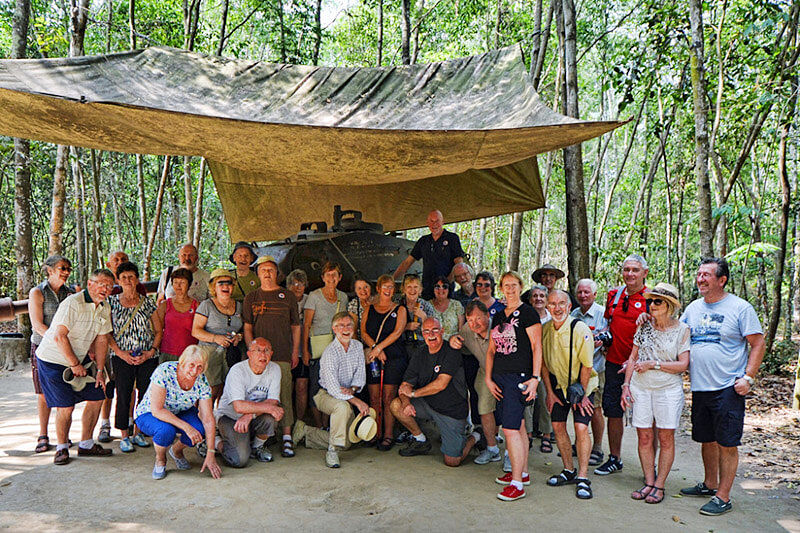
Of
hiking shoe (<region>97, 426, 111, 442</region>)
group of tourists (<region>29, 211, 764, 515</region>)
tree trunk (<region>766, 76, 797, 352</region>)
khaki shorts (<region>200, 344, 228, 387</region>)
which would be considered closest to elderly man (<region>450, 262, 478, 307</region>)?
group of tourists (<region>29, 211, 764, 515</region>)

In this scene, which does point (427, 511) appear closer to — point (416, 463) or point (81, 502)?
point (416, 463)

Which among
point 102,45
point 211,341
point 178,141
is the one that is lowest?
point 211,341

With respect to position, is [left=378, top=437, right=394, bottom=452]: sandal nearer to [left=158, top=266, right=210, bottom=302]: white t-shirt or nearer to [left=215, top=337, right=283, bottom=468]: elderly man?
[left=215, top=337, right=283, bottom=468]: elderly man

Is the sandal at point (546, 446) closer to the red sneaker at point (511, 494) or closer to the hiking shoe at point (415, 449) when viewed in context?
the hiking shoe at point (415, 449)

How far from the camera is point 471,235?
2000cm

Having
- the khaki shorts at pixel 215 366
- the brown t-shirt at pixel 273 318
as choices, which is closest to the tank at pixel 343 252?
the brown t-shirt at pixel 273 318

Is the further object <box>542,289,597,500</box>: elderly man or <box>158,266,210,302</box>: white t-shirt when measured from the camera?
<box>158,266,210,302</box>: white t-shirt

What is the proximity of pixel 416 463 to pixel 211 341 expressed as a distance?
74.6 inches

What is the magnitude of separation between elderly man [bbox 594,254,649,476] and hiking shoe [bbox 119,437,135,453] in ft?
12.0

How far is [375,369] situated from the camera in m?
4.77

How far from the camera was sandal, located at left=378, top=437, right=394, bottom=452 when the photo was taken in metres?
4.74

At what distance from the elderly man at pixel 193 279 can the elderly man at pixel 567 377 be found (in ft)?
10.6

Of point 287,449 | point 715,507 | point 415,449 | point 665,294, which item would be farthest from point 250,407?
point 715,507

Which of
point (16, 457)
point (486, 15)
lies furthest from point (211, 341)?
point (486, 15)
